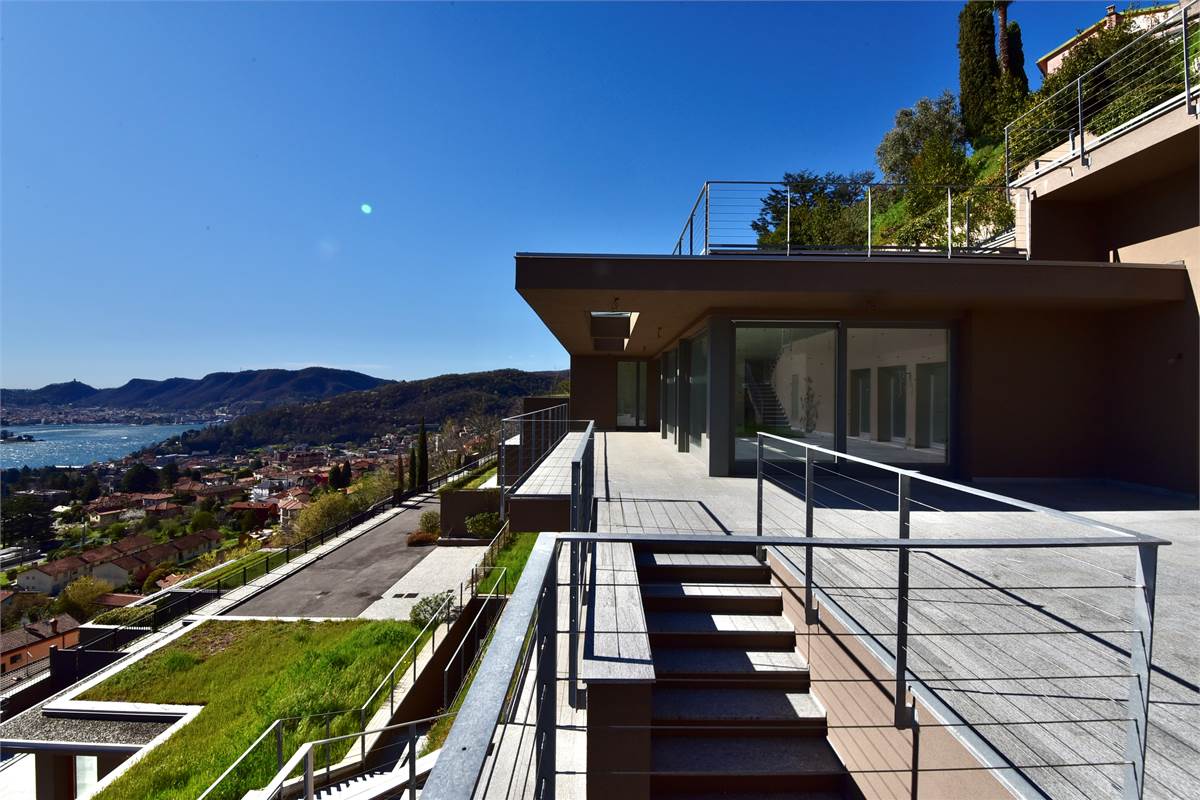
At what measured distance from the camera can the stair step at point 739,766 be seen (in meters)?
3.13

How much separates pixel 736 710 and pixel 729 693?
165 millimetres

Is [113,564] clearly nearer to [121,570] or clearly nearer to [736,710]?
[121,570]

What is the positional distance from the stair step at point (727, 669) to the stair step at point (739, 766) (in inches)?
13.3

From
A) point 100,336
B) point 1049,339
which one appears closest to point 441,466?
point 1049,339

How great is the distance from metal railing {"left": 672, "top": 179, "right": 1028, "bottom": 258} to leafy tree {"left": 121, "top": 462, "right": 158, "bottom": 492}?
3053 inches

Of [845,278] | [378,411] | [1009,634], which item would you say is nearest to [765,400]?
[845,278]

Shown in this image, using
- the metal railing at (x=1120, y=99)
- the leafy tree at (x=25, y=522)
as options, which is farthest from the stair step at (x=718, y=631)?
the leafy tree at (x=25, y=522)

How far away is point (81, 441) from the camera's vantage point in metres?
111

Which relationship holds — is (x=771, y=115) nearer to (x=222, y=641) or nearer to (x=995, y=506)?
(x=995, y=506)

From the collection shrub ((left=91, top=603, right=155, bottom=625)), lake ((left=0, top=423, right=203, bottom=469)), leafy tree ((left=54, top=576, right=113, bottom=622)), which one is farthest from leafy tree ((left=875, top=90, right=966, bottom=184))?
lake ((left=0, top=423, right=203, bottom=469))

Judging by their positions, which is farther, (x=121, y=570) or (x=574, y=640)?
(x=121, y=570)

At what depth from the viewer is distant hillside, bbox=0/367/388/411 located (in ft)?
383

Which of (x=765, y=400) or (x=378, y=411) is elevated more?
(x=765, y=400)

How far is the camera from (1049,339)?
845cm
